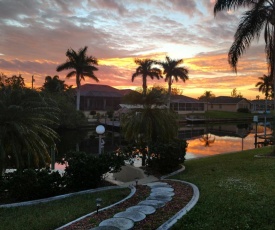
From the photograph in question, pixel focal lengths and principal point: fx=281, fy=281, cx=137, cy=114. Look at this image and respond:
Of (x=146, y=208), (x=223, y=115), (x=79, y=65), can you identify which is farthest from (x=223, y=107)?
(x=146, y=208)

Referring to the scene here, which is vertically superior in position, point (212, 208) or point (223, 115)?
point (223, 115)

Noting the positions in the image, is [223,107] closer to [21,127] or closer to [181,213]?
[21,127]

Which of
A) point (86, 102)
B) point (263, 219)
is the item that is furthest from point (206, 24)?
point (86, 102)

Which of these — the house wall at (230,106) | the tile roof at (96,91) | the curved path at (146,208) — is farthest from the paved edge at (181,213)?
the house wall at (230,106)

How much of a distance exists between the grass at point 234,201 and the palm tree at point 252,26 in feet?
20.7

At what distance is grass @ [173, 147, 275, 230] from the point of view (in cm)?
469

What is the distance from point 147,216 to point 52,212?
2078 mm

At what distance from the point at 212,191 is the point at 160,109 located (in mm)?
5695

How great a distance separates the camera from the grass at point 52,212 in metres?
5.14

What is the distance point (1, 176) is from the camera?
24.1 ft

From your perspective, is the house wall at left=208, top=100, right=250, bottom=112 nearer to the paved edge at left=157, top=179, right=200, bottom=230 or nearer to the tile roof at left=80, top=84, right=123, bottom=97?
the tile roof at left=80, top=84, right=123, bottom=97

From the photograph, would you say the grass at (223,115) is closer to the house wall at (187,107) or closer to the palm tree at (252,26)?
the house wall at (187,107)

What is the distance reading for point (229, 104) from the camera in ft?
252

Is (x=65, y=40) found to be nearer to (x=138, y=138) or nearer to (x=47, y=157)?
(x=138, y=138)
